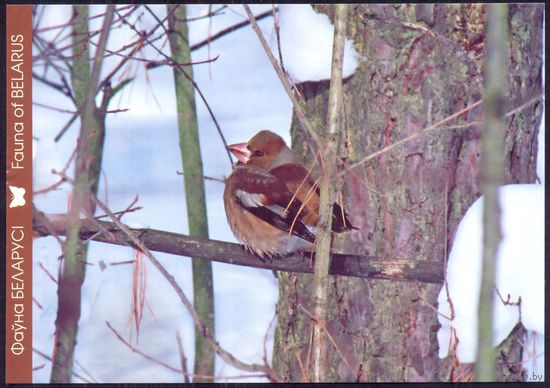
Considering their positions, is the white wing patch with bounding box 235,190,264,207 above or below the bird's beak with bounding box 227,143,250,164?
below

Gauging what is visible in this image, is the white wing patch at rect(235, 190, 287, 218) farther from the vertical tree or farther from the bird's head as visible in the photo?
the vertical tree

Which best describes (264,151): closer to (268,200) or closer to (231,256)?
(268,200)

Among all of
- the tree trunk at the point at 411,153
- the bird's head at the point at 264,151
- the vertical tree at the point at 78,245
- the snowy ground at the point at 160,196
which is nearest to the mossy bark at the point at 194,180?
the snowy ground at the point at 160,196

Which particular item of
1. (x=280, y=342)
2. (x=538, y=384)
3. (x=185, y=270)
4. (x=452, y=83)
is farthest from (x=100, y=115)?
(x=538, y=384)

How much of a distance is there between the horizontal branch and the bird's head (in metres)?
0.25

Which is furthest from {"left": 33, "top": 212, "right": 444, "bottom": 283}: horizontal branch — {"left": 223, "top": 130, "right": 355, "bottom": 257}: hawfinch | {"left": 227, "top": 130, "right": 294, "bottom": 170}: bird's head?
{"left": 227, "top": 130, "right": 294, "bottom": 170}: bird's head

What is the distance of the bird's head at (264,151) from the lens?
192 centimetres

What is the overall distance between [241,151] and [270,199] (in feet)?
0.58

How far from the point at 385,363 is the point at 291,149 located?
0.66 metres

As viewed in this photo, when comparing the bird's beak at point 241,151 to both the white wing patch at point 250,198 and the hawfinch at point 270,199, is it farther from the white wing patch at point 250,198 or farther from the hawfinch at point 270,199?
the white wing patch at point 250,198

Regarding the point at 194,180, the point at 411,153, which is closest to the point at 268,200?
the point at 194,180

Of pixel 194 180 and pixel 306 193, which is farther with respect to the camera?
pixel 194 180

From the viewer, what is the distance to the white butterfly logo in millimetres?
1790

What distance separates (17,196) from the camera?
179cm
